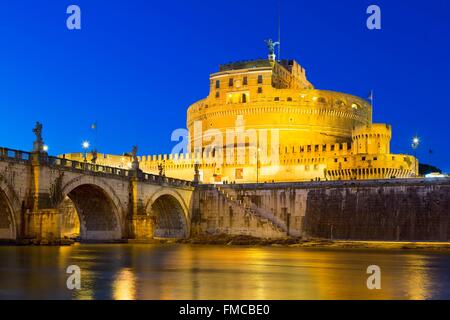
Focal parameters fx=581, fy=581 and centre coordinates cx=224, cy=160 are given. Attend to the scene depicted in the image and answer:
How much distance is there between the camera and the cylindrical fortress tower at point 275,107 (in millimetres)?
87875

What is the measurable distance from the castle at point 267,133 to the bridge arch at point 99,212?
28170 millimetres

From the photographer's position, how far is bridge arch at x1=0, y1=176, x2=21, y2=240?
3738 cm

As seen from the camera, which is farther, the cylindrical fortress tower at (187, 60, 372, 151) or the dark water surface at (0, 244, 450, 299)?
the cylindrical fortress tower at (187, 60, 372, 151)

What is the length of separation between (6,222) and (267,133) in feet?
178

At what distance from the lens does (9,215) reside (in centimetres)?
3766

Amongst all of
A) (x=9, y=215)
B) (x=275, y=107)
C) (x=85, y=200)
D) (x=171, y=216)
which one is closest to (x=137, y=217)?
(x=85, y=200)

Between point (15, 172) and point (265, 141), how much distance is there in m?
52.5

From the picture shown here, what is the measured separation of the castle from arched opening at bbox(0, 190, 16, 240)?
136 feet

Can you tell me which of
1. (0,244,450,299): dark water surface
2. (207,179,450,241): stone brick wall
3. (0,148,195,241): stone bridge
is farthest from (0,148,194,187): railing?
(0,244,450,299): dark water surface

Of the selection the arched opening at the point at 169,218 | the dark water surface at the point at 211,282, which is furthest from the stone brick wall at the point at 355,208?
Answer: the dark water surface at the point at 211,282

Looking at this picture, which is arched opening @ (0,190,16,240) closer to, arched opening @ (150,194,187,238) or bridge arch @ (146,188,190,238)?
bridge arch @ (146,188,190,238)

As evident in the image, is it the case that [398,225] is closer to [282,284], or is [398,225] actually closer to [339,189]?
[339,189]

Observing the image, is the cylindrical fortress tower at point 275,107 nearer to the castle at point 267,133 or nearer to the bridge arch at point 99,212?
the castle at point 267,133
